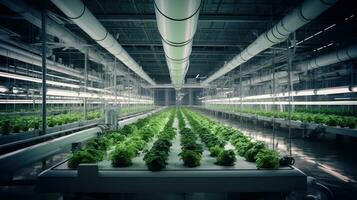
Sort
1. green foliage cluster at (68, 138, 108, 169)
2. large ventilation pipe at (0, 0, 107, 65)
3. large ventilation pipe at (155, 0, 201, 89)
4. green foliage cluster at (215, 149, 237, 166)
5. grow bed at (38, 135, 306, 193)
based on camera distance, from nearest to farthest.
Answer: grow bed at (38, 135, 306, 193), large ventilation pipe at (155, 0, 201, 89), green foliage cluster at (68, 138, 108, 169), green foliage cluster at (215, 149, 237, 166), large ventilation pipe at (0, 0, 107, 65)

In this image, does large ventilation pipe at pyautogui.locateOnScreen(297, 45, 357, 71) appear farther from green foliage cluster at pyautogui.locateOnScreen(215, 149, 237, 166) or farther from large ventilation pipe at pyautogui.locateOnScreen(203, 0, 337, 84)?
green foliage cluster at pyautogui.locateOnScreen(215, 149, 237, 166)

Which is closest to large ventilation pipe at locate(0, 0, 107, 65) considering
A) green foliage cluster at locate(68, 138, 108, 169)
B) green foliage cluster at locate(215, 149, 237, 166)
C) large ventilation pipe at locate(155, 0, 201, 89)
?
large ventilation pipe at locate(155, 0, 201, 89)

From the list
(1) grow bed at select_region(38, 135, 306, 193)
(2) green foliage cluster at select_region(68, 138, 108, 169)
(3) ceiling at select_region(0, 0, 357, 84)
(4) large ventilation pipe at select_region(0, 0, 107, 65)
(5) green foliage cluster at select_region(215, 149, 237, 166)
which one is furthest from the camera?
(3) ceiling at select_region(0, 0, 357, 84)

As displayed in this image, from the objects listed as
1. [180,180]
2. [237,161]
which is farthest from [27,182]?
[237,161]

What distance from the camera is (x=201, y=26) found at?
10.8 m

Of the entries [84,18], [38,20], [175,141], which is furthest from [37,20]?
[175,141]

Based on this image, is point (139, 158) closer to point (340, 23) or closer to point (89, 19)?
point (89, 19)

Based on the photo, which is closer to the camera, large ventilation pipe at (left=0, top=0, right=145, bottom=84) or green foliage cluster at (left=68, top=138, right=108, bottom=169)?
green foliage cluster at (left=68, top=138, right=108, bottom=169)

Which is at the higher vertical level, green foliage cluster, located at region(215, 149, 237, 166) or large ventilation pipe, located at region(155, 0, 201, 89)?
large ventilation pipe, located at region(155, 0, 201, 89)

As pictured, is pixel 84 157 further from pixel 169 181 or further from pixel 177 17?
pixel 177 17

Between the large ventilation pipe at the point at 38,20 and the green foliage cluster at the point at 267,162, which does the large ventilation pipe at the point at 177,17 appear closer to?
the green foliage cluster at the point at 267,162

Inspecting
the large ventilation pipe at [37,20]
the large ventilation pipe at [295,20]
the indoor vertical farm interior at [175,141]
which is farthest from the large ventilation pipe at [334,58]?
the large ventilation pipe at [37,20]

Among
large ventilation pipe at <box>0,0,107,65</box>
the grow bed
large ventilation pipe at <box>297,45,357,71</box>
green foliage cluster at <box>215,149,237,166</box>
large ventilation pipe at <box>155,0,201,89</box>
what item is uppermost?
large ventilation pipe at <box>0,0,107,65</box>

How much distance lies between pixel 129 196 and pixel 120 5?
6718mm
